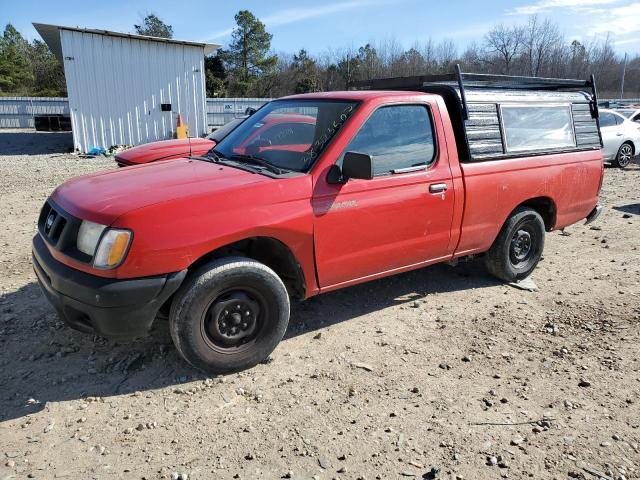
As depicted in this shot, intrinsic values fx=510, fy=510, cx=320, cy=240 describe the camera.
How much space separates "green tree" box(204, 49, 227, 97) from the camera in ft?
132

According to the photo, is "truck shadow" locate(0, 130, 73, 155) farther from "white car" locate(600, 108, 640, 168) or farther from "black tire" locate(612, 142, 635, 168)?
"black tire" locate(612, 142, 635, 168)

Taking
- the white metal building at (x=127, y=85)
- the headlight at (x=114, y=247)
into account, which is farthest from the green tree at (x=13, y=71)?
the headlight at (x=114, y=247)

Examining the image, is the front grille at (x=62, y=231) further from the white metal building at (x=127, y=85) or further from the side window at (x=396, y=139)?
the white metal building at (x=127, y=85)

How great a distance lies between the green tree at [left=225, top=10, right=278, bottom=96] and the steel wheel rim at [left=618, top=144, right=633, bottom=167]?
35112 mm

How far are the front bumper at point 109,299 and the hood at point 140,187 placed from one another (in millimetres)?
377

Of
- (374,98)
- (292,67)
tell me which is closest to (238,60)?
(292,67)

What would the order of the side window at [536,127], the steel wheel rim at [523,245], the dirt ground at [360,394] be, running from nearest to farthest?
the dirt ground at [360,394], the side window at [536,127], the steel wheel rim at [523,245]

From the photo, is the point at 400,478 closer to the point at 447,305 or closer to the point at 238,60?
the point at 447,305

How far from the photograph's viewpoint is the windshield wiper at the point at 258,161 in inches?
149

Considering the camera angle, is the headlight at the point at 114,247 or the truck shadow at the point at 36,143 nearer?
the headlight at the point at 114,247

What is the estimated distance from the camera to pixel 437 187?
4.30 m

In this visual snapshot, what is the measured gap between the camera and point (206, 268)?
3309mm

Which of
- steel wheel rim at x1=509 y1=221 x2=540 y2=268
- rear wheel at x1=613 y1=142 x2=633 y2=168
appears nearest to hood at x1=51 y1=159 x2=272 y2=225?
steel wheel rim at x1=509 y1=221 x2=540 y2=268

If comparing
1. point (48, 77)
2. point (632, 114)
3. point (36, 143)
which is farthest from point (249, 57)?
point (632, 114)
